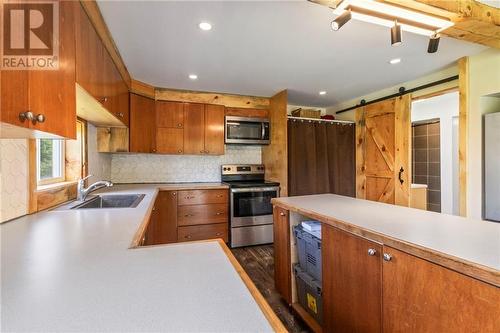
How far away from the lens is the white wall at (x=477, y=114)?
2363 mm

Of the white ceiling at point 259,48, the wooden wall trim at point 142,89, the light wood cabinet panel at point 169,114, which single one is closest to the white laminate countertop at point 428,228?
the white ceiling at point 259,48

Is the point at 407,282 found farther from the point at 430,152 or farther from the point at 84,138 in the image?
the point at 430,152

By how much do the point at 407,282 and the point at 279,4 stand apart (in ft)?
5.82

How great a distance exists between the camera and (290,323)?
6.00 feet

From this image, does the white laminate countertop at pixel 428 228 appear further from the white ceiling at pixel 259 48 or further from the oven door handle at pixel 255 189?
the oven door handle at pixel 255 189

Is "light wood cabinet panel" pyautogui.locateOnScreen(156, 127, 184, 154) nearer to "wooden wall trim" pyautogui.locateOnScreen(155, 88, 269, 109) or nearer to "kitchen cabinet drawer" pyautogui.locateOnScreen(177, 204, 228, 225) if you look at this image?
"wooden wall trim" pyautogui.locateOnScreen(155, 88, 269, 109)

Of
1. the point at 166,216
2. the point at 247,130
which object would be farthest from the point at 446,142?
the point at 166,216

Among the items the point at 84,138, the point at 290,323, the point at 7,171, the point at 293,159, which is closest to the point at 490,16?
the point at 293,159

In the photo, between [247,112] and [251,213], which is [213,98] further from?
[251,213]

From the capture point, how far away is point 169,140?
3496mm

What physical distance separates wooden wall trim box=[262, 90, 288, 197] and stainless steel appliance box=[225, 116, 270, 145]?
0.42ft

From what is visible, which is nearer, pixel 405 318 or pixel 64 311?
pixel 64 311

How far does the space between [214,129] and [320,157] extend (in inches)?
68.4

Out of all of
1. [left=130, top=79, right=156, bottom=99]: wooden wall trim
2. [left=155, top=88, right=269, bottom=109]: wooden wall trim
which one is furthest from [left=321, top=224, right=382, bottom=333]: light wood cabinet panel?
[left=130, top=79, right=156, bottom=99]: wooden wall trim
